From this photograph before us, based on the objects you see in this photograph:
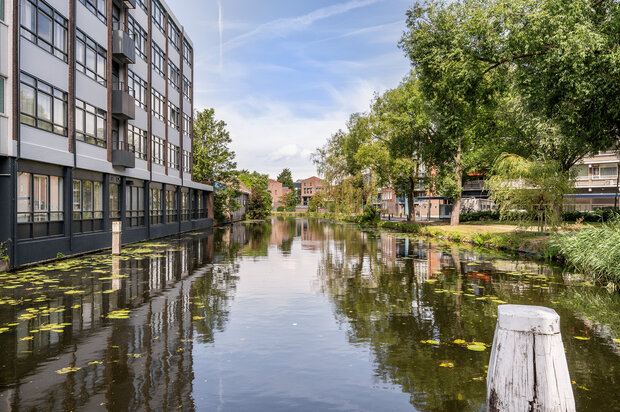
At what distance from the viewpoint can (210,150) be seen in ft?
164

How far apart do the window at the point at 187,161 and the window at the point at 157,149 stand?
5.61 m

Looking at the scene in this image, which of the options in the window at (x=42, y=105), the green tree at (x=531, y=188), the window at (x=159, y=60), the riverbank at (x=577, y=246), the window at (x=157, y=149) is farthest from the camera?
the window at (x=159, y=60)

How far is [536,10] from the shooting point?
54.8 ft

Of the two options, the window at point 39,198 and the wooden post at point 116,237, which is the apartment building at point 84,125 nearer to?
the window at point 39,198

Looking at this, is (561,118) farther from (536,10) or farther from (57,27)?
(57,27)

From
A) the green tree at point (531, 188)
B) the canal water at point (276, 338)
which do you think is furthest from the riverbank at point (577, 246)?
the green tree at point (531, 188)

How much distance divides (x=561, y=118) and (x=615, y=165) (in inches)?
1960

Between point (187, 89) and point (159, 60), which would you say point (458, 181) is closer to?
point (159, 60)

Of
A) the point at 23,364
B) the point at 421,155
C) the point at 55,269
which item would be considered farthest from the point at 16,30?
the point at 421,155

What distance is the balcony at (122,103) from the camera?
25641 millimetres

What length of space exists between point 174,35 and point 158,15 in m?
4.28

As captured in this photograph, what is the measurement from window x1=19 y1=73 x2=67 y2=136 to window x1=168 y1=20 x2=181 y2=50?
1980 centimetres

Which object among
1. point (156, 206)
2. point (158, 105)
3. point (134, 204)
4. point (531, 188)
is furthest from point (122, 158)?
point (531, 188)

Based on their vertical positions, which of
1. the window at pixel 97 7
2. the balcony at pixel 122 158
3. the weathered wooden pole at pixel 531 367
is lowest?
the weathered wooden pole at pixel 531 367
